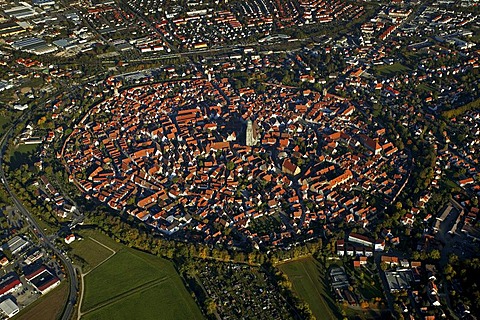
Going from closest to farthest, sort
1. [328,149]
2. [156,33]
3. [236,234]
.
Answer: [236,234] < [328,149] < [156,33]

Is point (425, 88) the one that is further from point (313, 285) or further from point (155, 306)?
point (155, 306)

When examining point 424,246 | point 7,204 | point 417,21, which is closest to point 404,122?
point 424,246

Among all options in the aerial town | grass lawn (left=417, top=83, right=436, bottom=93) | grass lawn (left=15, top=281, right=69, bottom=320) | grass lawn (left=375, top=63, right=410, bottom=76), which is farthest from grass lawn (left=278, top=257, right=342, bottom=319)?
grass lawn (left=375, top=63, right=410, bottom=76)

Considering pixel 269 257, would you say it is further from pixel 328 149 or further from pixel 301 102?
pixel 301 102

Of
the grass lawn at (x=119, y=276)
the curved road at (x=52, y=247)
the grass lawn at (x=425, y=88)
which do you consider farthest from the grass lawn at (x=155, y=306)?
the grass lawn at (x=425, y=88)

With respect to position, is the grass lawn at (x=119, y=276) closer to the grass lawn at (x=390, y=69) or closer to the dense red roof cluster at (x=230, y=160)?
the dense red roof cluster at (x=230, y=160)

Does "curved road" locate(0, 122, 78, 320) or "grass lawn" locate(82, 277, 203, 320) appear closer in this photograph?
"grass lawn" locate(82, 277, 203, 320)

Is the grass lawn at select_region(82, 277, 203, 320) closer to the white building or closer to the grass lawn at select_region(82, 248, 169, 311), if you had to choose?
the grass lawn at select_region(82, 248, 169, 311)
